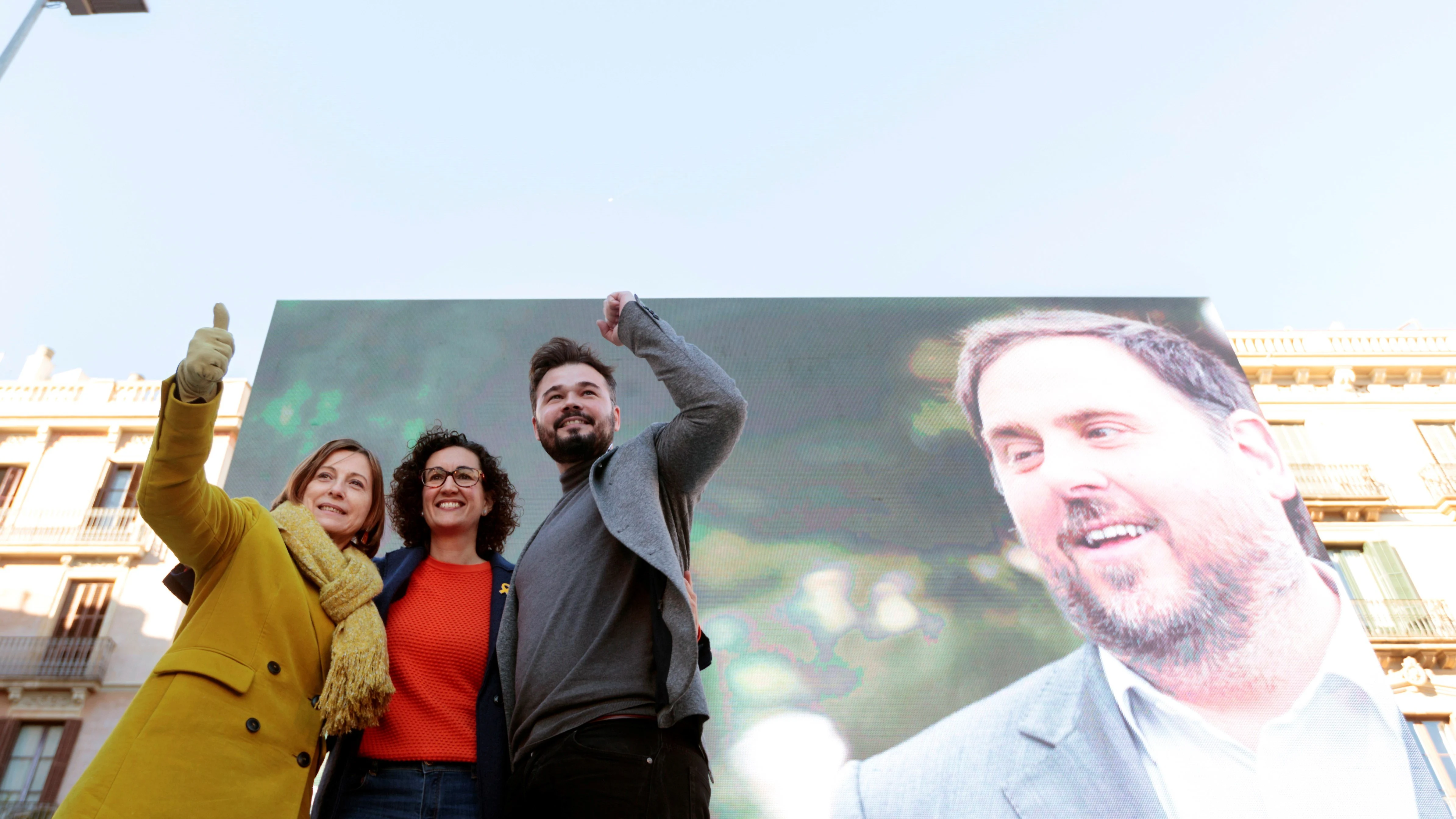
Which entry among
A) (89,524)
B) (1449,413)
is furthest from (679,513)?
(1449,413)

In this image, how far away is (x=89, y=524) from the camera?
392 inches

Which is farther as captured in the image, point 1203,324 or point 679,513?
point 1203,324

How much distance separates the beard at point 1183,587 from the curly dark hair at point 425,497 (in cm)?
626

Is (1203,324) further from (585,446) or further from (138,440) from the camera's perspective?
(138,440)

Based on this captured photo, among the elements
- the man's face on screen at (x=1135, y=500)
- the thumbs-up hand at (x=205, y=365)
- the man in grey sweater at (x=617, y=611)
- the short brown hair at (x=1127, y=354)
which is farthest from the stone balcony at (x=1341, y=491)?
the thumbs-up hand at (x=205, y=365)

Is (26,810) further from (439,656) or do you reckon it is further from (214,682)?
(214,682)

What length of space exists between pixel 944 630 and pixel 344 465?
6536mm

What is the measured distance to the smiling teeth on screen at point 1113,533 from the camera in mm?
7609

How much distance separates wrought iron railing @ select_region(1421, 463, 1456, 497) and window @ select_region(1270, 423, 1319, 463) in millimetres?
1190

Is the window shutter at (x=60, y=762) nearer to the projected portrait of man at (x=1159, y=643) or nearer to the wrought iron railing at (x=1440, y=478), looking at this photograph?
the projected portrait of man at (x=1159, y=643)

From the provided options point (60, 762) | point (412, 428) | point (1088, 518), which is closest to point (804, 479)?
point (1088, 518)

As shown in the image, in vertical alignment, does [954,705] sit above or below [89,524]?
below

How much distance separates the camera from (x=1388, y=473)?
10.6 meters

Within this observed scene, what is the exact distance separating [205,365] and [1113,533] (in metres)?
7.54
